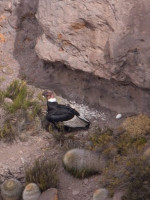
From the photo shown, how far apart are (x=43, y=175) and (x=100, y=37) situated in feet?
7.96

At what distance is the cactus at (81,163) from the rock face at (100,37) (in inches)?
59.2

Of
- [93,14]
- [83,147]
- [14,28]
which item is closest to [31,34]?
[14,28]

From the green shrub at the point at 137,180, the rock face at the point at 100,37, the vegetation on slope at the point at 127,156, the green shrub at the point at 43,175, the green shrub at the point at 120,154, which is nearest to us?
the green shrub at the point at 137,180

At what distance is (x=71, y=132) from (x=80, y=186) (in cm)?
123

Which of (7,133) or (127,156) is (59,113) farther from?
(127,156)

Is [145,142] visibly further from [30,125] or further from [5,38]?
[5,38]

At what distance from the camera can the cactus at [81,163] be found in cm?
540

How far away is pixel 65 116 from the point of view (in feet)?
20.8

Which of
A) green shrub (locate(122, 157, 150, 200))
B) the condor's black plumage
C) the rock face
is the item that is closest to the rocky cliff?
the rock face

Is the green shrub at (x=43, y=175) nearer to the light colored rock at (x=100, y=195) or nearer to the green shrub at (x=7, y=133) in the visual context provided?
the light colored rock at (x=100, y=195)

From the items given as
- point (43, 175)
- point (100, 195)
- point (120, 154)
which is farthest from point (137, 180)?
point (43, 175)

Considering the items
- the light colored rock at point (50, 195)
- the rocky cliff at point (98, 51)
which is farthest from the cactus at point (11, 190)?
the rocky cliff at point (98, 51)

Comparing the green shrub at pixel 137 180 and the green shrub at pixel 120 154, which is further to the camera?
the green shrub at pixel 120 154

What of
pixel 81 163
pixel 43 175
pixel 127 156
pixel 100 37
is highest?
pixel 100 37
